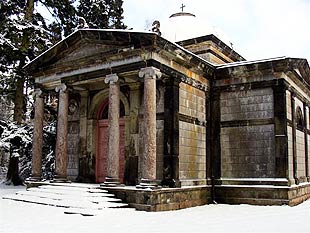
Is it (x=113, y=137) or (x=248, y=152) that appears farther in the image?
(x=248, y=152)

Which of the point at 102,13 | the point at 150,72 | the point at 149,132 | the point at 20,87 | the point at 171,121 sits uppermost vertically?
the point at 102,13

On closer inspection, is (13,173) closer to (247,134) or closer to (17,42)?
(17,42)

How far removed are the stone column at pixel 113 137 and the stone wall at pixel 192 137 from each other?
6.68 feet

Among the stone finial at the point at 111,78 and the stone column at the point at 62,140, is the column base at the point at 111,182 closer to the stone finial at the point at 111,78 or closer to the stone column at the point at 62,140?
the stone column at the point at 62,140

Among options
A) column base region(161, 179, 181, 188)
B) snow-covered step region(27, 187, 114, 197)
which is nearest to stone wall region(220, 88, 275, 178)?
column base region(161, 179, 181, 188)

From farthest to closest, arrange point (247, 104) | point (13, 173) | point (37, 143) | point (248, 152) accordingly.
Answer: point (13, 173), point (37, 143), point (247, 104), point (248, 152)

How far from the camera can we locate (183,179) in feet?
39.9

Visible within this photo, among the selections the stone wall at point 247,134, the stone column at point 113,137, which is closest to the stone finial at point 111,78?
the stone column at point 113,137

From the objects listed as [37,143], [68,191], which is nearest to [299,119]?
[68,191]

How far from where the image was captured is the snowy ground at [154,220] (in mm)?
7625

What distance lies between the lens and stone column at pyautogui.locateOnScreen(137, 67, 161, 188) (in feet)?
35.1

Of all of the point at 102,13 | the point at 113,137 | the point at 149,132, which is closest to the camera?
the point at 149,132

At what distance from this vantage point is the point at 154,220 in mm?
8797

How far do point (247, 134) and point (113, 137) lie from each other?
15.6 feet
